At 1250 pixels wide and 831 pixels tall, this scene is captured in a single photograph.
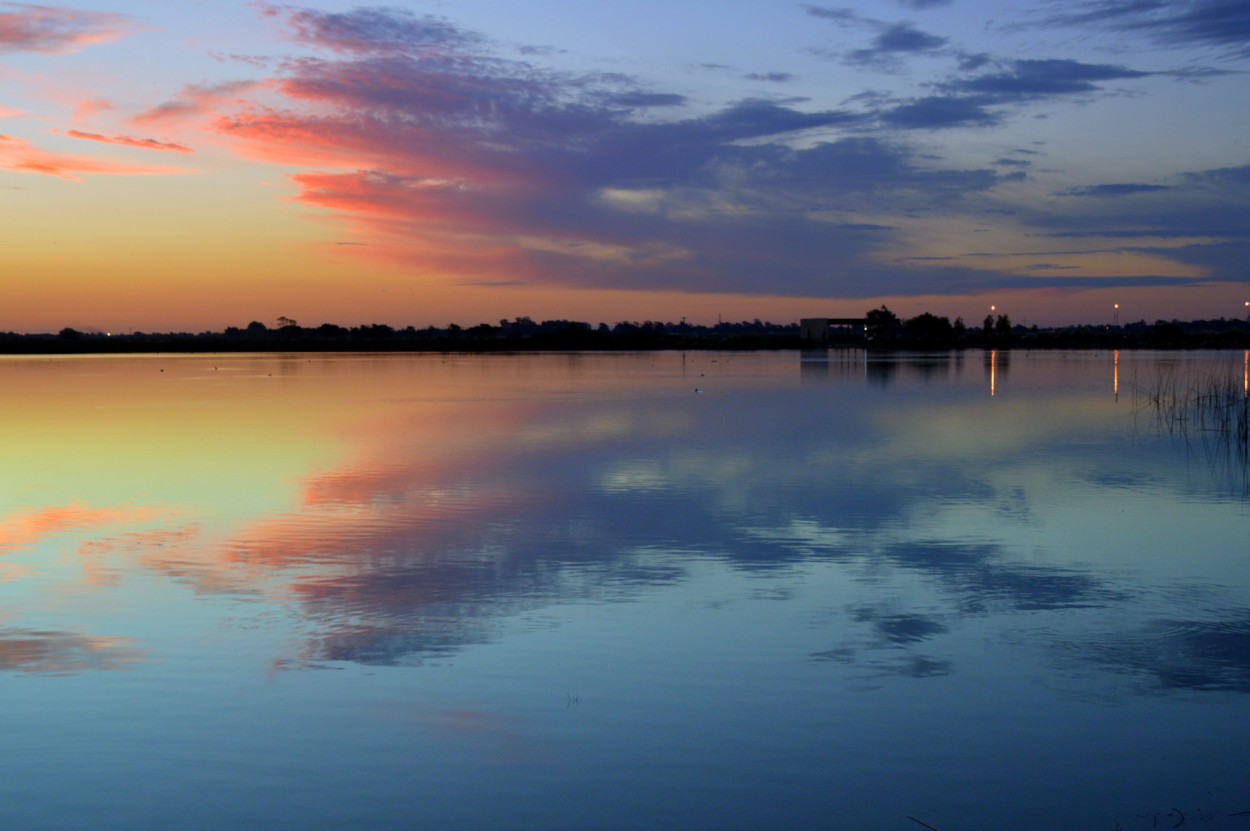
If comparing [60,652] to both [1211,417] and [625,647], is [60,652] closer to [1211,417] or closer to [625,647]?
[625,647]

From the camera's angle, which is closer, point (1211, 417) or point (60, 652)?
point (60, 652)

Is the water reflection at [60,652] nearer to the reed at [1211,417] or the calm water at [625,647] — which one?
the calm water at [625,647]

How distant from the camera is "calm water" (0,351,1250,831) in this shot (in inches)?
251

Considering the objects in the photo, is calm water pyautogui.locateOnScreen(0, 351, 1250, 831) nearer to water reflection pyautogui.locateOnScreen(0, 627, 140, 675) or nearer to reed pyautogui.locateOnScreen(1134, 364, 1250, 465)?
water reflection pyautogui.locateOnScreen(0, 627, 140, 675)

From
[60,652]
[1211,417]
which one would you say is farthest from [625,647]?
[1211,417]

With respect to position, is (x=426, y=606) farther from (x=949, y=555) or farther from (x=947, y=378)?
(x=947, y=378)

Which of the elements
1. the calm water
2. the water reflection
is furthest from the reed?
the water reflection

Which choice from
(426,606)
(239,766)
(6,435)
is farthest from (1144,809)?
(6,435)

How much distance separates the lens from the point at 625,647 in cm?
916

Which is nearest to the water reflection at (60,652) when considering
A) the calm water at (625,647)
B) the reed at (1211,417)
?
the calm water at (625,647)

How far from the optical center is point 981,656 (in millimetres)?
8852

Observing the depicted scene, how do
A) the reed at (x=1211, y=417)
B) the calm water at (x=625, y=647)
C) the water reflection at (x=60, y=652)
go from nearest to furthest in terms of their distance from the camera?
the calm water at (x=625, y=647)
the water reflection at (x=60, y=652)
the reed at (x=1211, y=417)

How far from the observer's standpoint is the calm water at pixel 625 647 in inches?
251

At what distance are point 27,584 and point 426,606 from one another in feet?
15.1
